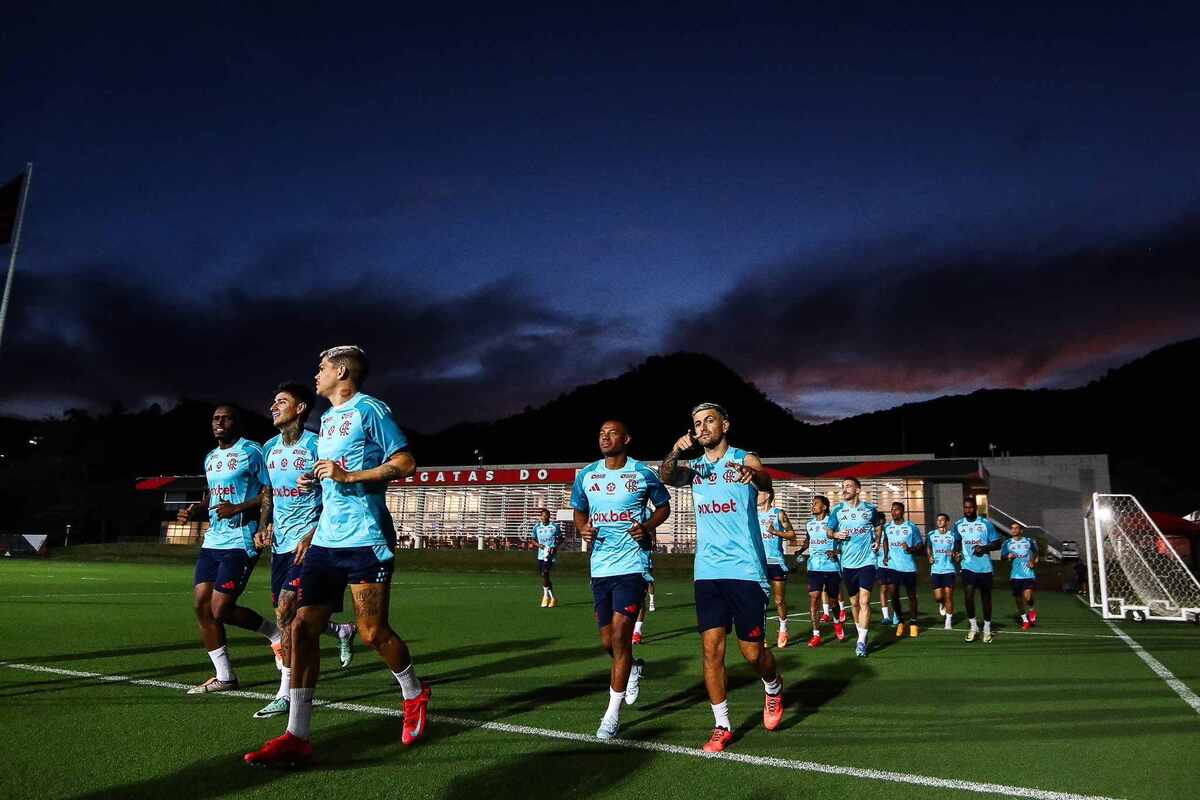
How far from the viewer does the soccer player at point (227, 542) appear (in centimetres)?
666

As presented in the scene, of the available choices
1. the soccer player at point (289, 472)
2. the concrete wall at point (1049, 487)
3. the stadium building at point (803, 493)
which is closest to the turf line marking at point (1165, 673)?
the soccer player at point (289, 472)

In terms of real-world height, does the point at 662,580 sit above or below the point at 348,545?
below

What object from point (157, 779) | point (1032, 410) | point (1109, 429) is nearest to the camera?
point (157, 779)

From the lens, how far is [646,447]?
173125 mm

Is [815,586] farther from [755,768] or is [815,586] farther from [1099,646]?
[755,768]

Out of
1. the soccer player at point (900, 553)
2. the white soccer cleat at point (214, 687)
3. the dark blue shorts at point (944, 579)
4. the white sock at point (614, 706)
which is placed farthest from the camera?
the dark blue shorts at point (944, 579)

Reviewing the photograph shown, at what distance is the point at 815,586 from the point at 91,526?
269 feet

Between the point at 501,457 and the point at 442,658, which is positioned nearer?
the point at 442,658

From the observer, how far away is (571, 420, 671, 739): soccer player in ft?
18.9

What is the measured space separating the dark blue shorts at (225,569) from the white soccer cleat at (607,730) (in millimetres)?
3497

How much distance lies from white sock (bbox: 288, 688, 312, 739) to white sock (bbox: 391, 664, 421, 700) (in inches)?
23.7

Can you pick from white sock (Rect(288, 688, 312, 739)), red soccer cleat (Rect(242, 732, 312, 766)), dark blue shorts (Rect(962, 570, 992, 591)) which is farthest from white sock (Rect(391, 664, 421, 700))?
dark blue shorts (Rect(962, 570, 992, 591))

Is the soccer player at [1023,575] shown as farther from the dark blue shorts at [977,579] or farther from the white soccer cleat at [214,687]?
the white soccer cleat at [214,687]

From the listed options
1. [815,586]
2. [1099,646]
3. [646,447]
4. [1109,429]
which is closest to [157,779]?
[815,586]
